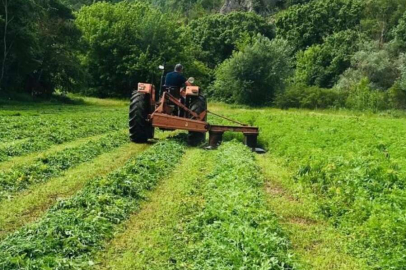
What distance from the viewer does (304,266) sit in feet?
19.3

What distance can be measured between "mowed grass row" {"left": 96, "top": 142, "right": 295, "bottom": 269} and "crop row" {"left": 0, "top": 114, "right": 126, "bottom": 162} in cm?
547

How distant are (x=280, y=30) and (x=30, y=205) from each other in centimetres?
7447

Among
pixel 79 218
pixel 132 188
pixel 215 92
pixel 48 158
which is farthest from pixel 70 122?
pixel 215 92

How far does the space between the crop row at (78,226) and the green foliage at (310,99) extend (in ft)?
131

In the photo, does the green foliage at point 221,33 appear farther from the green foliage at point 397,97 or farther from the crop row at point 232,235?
the crop row at point 232,235

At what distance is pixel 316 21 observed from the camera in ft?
243

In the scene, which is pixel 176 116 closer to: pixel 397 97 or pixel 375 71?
pixel 397 97

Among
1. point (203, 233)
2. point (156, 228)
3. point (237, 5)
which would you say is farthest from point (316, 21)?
point (203, 233)

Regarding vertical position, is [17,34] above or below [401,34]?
below

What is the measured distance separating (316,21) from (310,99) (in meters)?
30.6

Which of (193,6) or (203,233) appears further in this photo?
(193,6)

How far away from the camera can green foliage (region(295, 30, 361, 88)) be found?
6372cm

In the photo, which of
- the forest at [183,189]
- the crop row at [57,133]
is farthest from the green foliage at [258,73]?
the crop row at [57,133]

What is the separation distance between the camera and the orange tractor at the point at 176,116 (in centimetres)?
1515
